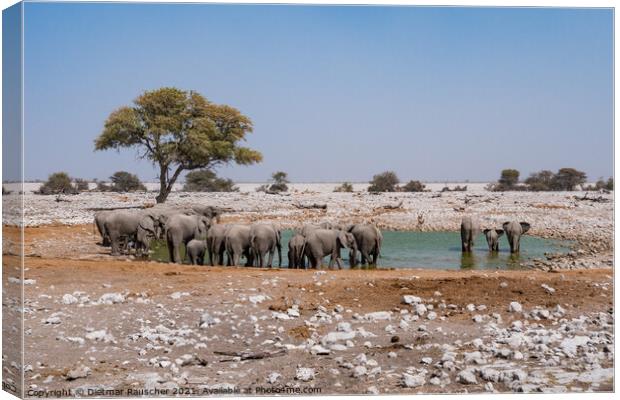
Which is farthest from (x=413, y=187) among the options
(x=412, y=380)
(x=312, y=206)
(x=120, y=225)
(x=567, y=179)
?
(x=412, y=380)

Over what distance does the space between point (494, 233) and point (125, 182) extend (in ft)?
38.7

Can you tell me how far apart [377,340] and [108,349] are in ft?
12.2

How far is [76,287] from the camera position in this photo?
11.9 m

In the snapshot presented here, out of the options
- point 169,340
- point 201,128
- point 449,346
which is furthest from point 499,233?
point 169,340

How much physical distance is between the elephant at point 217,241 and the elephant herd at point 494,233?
8.42 m

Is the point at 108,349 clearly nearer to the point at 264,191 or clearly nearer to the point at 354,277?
the point at 354,277

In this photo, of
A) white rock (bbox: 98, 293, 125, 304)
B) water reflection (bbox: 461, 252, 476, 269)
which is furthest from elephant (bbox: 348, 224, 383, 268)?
white rock (bbox: 98, 293, 125, 304)

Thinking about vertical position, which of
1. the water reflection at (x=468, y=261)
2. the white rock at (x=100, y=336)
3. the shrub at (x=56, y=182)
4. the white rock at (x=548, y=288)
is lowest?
the water reflection at (x=468, y=261)

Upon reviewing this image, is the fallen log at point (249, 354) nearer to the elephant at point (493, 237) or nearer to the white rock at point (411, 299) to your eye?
the white rock at point (411, 299)

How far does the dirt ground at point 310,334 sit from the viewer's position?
865cm

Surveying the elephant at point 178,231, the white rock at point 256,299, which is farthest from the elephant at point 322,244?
the white rock at point 256,299

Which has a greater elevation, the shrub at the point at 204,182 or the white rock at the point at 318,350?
the shrub at the point at 204,182

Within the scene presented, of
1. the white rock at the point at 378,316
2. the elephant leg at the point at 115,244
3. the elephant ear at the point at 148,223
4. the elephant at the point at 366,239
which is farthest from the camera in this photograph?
the elephant ear at the point at 148,223

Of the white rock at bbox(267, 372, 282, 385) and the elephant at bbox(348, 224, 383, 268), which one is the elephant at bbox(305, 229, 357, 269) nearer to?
the elephant at bbox(348, 224, 383, 268)
